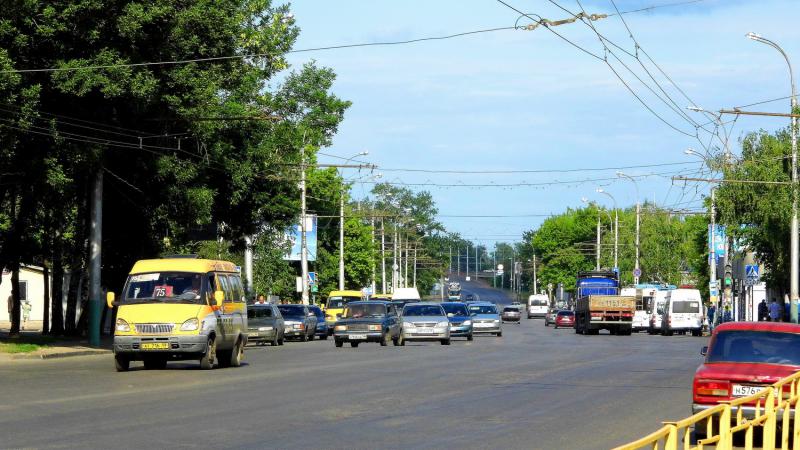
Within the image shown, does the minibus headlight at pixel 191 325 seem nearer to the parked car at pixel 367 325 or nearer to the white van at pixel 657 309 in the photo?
the parked car at pixel 367 325

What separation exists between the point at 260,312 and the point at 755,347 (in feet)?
112

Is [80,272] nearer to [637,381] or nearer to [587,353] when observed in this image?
[587,353]

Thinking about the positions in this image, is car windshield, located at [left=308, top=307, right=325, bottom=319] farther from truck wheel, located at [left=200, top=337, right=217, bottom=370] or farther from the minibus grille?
the minibus grille

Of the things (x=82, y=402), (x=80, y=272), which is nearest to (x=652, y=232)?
(x=80, y=272)

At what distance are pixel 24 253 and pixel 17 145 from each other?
370 inches

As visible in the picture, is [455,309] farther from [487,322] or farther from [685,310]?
[685,310]

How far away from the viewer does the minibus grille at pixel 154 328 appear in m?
27.1

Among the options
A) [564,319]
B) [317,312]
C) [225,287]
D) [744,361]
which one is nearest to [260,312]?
[317,312]

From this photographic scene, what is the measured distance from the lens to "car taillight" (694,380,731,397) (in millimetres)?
14688

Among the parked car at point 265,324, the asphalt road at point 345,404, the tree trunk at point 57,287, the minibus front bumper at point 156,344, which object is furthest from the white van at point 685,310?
the minibus front bumper at point 156,344

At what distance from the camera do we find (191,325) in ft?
89.6

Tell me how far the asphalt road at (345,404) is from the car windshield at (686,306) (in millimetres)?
34712

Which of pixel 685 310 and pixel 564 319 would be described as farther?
pixel 564 319

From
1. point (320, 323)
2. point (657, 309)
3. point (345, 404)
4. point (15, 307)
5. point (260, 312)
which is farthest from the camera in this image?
point (657, 309)
